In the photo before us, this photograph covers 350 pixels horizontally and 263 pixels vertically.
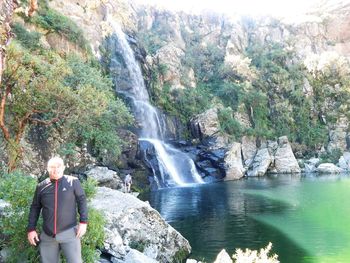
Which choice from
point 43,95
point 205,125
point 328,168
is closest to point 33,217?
point 43,95

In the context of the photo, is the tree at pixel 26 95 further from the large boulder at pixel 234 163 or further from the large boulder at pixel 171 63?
the large boulder at pixel 171 63

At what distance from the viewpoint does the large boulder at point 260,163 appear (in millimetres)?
48719

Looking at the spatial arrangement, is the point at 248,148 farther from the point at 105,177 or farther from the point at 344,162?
the point at 105,177

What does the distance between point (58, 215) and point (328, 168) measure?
1927 inches

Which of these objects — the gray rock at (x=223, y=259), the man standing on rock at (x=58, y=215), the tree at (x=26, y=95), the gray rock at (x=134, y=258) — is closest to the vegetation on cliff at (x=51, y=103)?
the tree at (x=26, y=95)

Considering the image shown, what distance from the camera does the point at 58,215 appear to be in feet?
21.4

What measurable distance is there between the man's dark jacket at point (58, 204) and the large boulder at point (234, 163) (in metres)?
39.3

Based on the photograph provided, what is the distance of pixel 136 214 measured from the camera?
543 inches

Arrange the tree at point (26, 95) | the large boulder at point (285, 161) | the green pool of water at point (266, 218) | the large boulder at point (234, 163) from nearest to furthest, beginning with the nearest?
1. the green pool of water at point (266, 218)
2. the tree at point (26, 95)
3. the large boulder at point (234, 163)
4. the large boulder at point (285, 161)

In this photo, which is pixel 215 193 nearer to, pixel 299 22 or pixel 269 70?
pixel 269 70

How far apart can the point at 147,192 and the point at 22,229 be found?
26.6 metres

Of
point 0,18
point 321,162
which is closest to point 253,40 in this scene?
point 321,162

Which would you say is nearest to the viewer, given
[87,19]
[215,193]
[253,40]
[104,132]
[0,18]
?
[0,18]

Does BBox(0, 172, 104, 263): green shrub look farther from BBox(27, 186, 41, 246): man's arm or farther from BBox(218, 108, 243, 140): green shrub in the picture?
BBox(218, 108, 243, 140): green shrub
